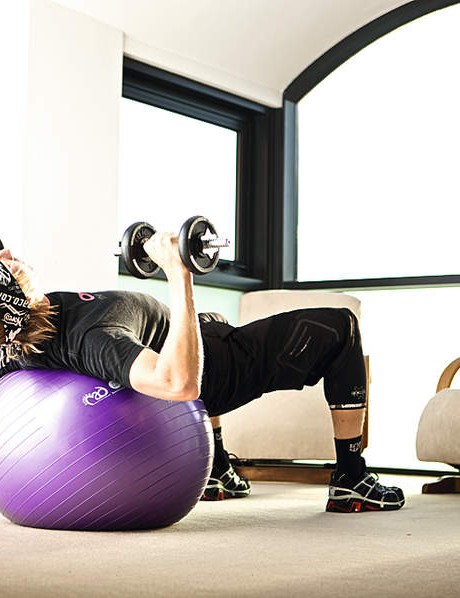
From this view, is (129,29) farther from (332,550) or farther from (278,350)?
(332,550)

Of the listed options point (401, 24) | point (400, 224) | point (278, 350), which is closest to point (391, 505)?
point (278, 350)

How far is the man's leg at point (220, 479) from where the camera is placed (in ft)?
11.4

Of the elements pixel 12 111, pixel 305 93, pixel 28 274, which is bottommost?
pixel 28 274

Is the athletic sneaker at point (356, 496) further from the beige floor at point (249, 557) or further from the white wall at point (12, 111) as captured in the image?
the white wall at point (12, 111)

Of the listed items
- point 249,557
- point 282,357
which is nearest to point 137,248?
point 282,357

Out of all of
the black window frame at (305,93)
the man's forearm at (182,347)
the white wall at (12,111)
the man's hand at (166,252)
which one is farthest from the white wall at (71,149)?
the man's forearm at (182,347)

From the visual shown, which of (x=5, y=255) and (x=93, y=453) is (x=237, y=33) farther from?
(x=93, y=453)

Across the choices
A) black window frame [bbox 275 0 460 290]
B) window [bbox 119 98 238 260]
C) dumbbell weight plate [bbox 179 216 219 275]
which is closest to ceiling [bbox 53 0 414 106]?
black window frame [bbox 275 0 460 290]

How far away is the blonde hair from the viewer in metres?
2.53

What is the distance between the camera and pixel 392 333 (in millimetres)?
5211

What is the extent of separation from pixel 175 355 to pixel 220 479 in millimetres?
1317

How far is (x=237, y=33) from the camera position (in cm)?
→ 503

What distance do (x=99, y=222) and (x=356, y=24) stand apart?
1929 mm

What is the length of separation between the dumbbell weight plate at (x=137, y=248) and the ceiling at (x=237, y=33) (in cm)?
221
